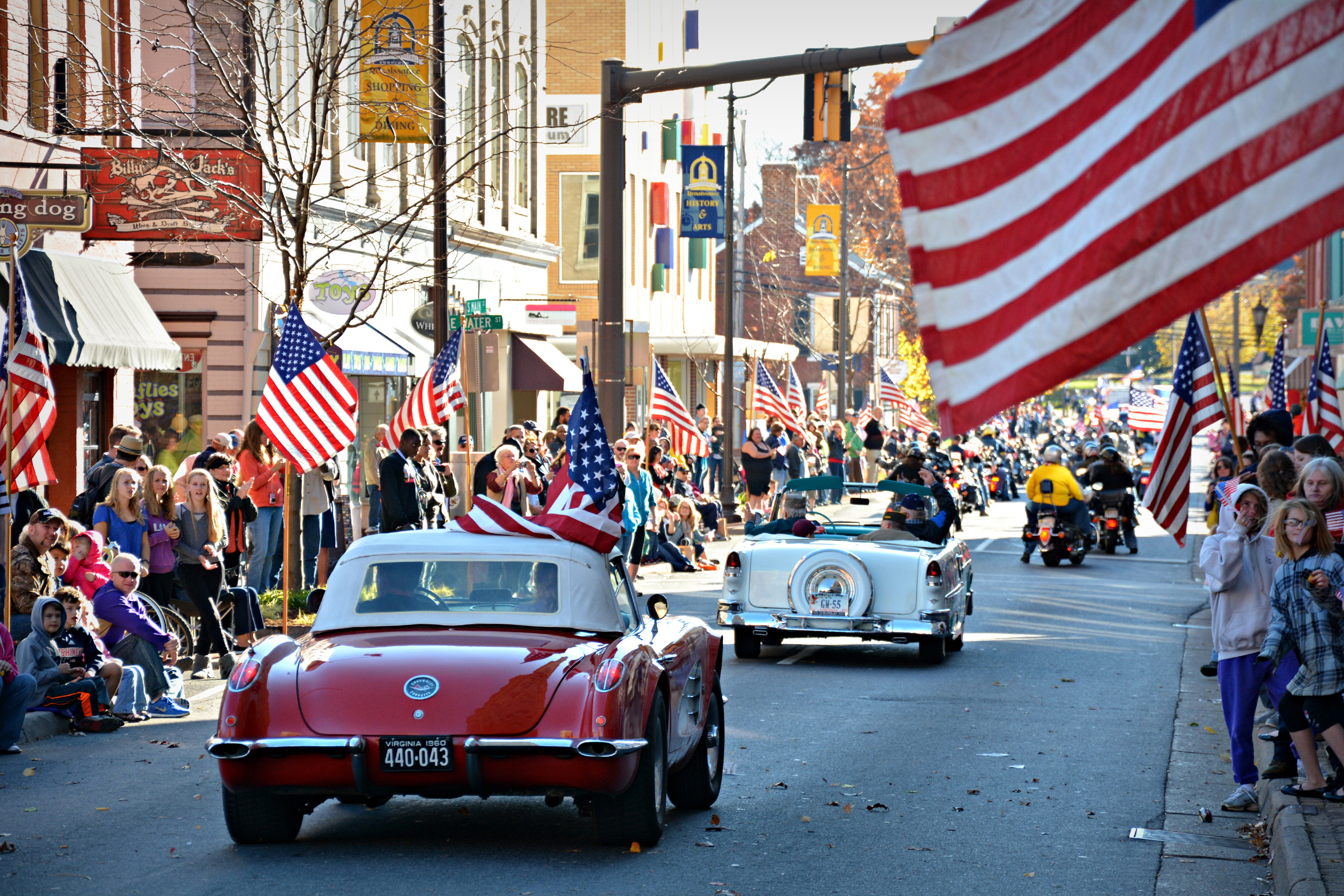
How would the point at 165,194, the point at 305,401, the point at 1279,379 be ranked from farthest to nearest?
the point at 1279,379, the point at 165,194, the point at 305,401

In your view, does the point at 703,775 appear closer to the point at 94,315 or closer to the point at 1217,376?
the point at 1217,376

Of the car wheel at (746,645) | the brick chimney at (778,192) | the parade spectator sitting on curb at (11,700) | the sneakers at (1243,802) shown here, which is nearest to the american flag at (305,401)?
the car wheel at (746,645)

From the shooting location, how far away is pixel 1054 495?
2800 cm

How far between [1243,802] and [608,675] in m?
4.00

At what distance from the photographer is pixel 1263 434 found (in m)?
14.2

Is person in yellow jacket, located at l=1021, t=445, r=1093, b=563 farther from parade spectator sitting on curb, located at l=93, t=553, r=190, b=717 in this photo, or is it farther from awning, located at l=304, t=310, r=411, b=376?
parade spectator sitting on curb, located at l=93, t=553, r=190, b=717

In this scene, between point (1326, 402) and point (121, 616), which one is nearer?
point (121, 616)

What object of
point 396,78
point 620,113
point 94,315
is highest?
point 396,78

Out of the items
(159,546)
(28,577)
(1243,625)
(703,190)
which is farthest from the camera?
(703,190)

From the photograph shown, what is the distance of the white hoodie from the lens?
9.67 m

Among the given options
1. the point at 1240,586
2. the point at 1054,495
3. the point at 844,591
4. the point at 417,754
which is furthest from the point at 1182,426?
the point at 1054,495

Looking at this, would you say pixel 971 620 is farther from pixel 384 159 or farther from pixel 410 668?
pixel 384 159

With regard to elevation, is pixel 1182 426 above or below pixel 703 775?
above

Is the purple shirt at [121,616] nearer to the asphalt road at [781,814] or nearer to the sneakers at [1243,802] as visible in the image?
the asphalt road at [781,814]
